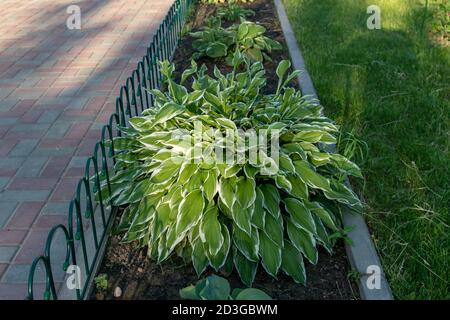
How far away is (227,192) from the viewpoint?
2.95 m

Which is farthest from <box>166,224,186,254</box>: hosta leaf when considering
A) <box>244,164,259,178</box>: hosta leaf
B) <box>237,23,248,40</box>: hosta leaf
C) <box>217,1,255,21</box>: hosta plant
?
<box>217,1,255,21</box>: hosta plant

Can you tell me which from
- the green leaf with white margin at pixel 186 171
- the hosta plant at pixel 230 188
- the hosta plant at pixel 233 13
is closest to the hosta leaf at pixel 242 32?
the hosta plant at pixel 233 13

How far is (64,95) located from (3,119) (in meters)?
0.73

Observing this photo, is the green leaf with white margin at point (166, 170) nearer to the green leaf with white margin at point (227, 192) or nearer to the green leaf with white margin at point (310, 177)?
the green leaf with white margin at point (227, 192)

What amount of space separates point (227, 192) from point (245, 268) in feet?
1.36

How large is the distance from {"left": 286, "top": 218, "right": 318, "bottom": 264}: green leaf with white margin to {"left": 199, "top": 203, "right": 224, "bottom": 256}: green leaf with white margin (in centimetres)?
41

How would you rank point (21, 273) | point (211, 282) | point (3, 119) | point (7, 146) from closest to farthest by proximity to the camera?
point (211, 282) → point (21, 273) → point (7, 146) → point (3, 119)

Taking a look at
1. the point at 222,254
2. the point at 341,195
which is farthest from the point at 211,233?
the point at 341,195

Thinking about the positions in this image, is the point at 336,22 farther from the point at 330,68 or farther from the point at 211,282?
the point at 211,282

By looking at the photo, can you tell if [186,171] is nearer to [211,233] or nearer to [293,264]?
[211,233]

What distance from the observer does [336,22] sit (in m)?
7.38

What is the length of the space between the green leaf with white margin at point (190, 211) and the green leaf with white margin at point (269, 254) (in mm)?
369

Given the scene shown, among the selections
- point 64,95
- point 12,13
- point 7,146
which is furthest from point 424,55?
point 12,13

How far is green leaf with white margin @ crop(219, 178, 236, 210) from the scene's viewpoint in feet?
9.52
